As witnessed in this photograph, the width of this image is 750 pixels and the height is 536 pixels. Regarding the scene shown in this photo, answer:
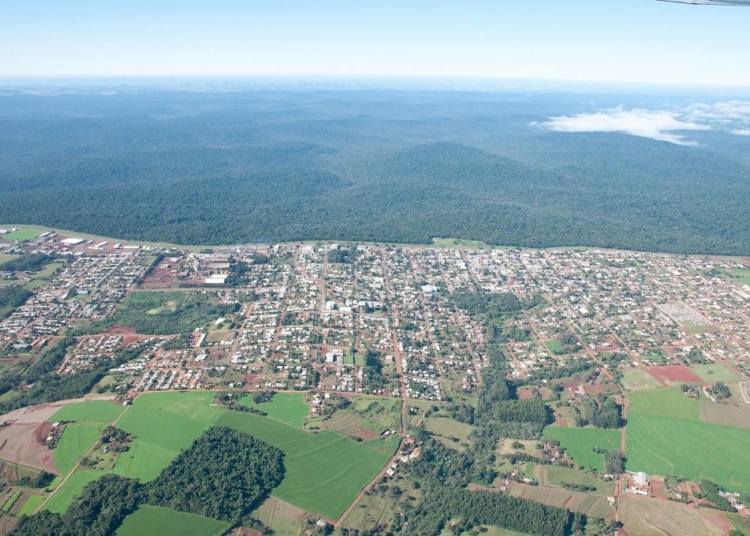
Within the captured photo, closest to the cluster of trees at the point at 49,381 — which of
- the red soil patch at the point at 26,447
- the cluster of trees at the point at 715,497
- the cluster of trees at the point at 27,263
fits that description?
the red soil patch at the point at 26,447

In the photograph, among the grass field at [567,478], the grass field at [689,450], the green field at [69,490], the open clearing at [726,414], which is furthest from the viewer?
the open clearing at [726,414]

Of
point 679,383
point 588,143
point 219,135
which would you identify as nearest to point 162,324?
point 679,383

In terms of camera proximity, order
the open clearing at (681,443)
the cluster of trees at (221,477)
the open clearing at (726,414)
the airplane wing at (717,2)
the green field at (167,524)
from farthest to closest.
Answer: the open clearing at (726,414), the open clearing at (681,443), the cluster of trees at (221,477), the green field at (167,524), the airplane wing at (717,2)

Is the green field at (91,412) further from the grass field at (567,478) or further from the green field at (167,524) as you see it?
the grass field at (567,478)

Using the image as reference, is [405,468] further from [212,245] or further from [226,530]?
[212,245]

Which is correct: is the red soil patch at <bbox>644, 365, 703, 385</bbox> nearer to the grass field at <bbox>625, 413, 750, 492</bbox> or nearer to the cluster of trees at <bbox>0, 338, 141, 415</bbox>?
the grass field at <bbox>625, 413, 750, 492</bbox>

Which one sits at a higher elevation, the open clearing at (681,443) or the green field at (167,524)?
the open clearing at (681,443)
